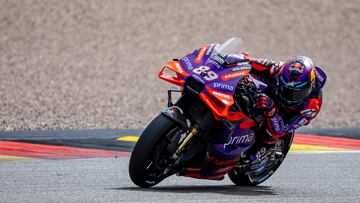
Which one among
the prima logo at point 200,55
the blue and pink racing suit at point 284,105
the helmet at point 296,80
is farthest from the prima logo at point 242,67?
the blue and pink racing suit at point 284,105

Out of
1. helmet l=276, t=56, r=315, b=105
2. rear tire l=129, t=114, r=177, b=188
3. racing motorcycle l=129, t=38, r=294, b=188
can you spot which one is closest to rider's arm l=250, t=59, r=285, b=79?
helmet l=276, t=56, r=315, b=105

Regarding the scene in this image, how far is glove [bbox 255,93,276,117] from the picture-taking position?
806cm

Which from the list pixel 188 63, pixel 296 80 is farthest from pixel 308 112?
pixel 188 63

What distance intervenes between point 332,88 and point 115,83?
421 centimetres

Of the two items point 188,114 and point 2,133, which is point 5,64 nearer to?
point 2,133

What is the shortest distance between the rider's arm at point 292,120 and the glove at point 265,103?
91 millimetres

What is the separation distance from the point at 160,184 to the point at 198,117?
106cm

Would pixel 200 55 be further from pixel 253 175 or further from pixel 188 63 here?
pixel 253 175

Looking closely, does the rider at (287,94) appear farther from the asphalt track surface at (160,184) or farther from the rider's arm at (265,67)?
the asphalt track surface at (160,184)

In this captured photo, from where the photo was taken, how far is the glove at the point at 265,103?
8062 mm

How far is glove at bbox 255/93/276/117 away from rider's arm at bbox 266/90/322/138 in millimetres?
91

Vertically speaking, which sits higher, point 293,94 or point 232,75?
point 232,75

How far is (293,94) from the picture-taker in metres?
8.20

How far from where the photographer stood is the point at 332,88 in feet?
59.2
